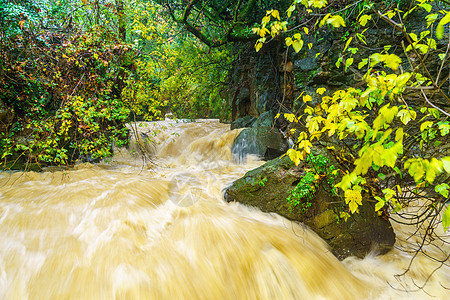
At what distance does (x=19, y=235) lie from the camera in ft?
6.90

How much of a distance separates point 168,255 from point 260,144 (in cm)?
363

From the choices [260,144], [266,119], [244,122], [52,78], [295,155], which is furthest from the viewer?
[244,122]

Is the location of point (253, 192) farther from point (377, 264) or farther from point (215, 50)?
point (215, 50)

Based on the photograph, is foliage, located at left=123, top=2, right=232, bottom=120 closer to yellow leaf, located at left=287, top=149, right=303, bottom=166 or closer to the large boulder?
the large boulder

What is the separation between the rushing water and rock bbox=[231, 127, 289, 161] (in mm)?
2291

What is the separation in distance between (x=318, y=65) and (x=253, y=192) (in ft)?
11.2

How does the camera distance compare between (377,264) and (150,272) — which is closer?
(150,272)

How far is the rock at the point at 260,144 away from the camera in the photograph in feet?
16.8

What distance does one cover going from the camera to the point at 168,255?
6.68 feet

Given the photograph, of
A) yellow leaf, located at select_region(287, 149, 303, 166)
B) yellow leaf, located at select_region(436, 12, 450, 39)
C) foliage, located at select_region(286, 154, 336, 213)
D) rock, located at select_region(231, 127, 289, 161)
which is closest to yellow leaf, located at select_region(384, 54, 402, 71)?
yellow leaf, located at select_region(436, 12, 450, 39)

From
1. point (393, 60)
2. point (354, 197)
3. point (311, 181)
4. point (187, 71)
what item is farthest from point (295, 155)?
point (187, 71)

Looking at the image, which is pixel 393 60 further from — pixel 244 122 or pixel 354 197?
pixel 244 122

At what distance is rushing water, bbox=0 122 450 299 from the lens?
1716mm

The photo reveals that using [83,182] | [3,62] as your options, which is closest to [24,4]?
[3,62]
